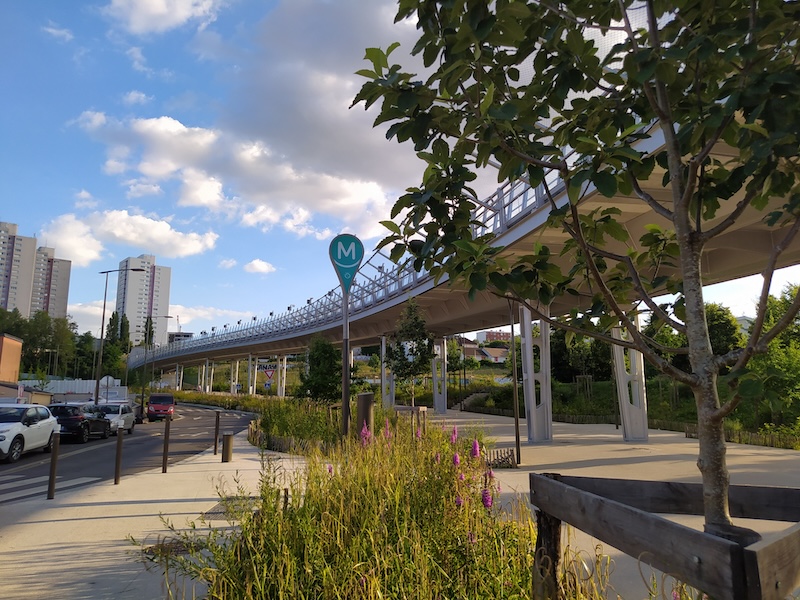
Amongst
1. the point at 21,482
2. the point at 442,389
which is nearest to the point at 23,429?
the point at 21,482

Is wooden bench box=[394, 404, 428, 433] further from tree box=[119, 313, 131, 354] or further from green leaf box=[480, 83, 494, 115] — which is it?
tree box=[119, 313, 131, 354]

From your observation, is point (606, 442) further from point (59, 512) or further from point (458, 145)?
point (458, 145)

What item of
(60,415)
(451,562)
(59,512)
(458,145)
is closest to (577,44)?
(458,145)

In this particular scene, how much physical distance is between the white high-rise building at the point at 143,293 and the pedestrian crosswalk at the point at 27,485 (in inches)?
6359

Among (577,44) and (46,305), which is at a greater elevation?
(46,305)

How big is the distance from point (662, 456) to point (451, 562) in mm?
12101

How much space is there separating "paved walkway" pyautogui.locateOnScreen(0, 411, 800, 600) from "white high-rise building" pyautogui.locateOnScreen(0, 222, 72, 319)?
13136cm

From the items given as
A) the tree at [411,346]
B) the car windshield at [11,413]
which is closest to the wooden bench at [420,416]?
the tree at [411,346]

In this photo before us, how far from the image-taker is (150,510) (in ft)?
25.5

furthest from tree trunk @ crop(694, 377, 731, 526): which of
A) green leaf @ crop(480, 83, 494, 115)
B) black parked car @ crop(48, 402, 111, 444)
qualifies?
black parked car @ crop(48, 402, 111, 444)

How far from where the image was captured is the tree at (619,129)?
2.04m

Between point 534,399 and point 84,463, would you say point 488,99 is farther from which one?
point 534,399

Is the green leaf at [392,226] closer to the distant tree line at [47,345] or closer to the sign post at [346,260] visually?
the sign post at [346,260]

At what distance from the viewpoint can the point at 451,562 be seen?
11.8 feet
